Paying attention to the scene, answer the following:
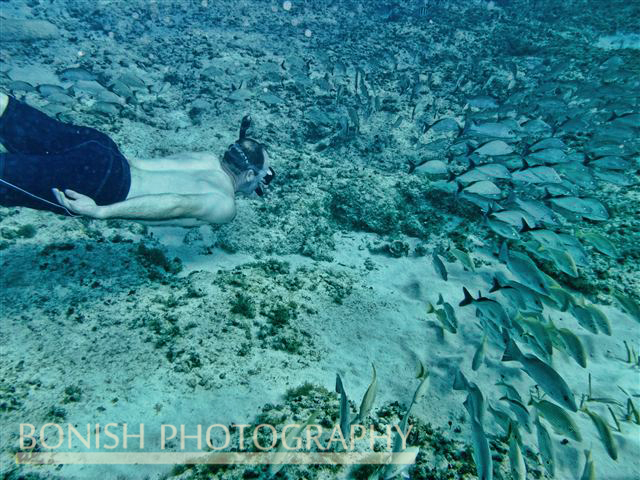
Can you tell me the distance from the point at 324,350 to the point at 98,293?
108 inches

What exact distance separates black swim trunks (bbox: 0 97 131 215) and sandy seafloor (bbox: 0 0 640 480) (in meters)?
1.02

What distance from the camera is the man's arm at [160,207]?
3.00 metres

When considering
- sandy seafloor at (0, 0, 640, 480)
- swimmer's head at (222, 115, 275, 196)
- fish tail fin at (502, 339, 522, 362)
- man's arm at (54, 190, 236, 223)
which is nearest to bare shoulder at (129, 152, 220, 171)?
swimmer's head at (222, 115, 275, 196)

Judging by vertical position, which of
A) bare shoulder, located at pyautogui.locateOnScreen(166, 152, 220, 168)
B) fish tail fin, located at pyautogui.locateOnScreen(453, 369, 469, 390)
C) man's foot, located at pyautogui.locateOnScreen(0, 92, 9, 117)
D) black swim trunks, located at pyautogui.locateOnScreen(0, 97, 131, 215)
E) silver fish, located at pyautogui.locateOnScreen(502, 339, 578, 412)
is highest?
man's foot, located at pyautogui.locateOnScreen(0, 92, 9, 117)

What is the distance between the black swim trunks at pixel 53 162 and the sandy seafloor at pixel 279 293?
3.34 ft

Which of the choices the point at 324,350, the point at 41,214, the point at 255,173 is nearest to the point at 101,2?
the point at 41,214

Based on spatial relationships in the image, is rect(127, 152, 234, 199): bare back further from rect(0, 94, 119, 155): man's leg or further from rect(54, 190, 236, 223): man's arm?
rect(0, 94, 119, 155): man's leg

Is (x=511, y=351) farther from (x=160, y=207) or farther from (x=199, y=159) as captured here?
(x=199, y=159)

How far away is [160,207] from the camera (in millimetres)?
3531

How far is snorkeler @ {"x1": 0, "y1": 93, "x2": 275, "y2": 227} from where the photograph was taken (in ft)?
10.8

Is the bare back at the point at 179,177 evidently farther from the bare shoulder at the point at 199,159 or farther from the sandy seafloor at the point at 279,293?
the sandy seafloor at the point at 279,293

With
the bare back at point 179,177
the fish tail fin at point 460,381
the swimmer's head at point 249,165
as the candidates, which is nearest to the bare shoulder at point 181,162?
the bare back at point 179,177

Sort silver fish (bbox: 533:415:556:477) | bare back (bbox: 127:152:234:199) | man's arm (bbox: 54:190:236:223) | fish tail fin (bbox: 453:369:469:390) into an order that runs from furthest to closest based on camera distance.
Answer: bare back (bbox: 127:152:234:199), man's arm (bbox: 54:190:236:223), fish tail fin (bbox: 453:369:469:390), silver fish (bbox: 533:415:556:477)

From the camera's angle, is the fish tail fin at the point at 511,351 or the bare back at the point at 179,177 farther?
the bare back at the point at 179,177
